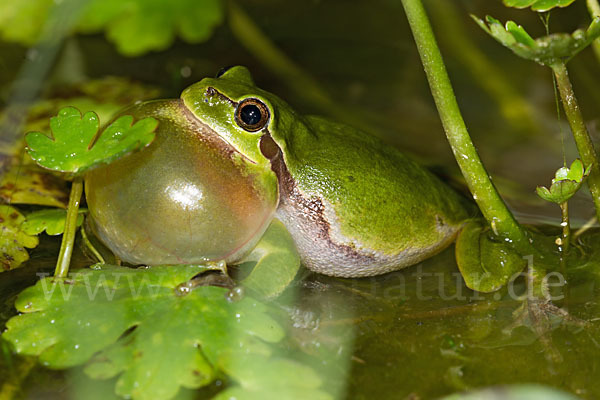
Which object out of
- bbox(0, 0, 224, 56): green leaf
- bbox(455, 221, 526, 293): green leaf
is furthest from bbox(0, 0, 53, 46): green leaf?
bbox(455, 221, 526, 293): green leaf

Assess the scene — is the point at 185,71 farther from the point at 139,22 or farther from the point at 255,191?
the point at 255,191

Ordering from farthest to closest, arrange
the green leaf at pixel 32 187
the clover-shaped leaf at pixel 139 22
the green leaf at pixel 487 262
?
the clover-shaped leaf at pixel 139 22, the green leaf at pixel 32 187, the green leaf at pixel 487 262

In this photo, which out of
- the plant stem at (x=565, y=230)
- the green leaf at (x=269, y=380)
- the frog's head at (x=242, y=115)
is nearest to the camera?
the green leaf at (x=269, y=380)

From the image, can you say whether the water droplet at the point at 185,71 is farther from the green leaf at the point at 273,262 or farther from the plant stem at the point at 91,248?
the green leaf at the point at 273,262

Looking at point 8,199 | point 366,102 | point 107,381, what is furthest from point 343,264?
point 366,102

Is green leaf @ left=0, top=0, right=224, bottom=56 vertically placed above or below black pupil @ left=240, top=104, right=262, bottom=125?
below

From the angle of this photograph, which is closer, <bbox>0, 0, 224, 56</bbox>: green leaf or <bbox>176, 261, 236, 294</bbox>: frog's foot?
<bbox>176, 261, 236, 294</bbox>: frog's foot

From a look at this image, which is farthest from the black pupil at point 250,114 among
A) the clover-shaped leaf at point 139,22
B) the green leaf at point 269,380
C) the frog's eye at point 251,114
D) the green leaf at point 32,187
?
the clover-shaped leaf at point 139,22

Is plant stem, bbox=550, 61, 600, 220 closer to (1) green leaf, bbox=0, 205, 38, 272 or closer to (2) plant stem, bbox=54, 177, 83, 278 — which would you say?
(2) plant stem, bbox=54, 177, 83, 278
